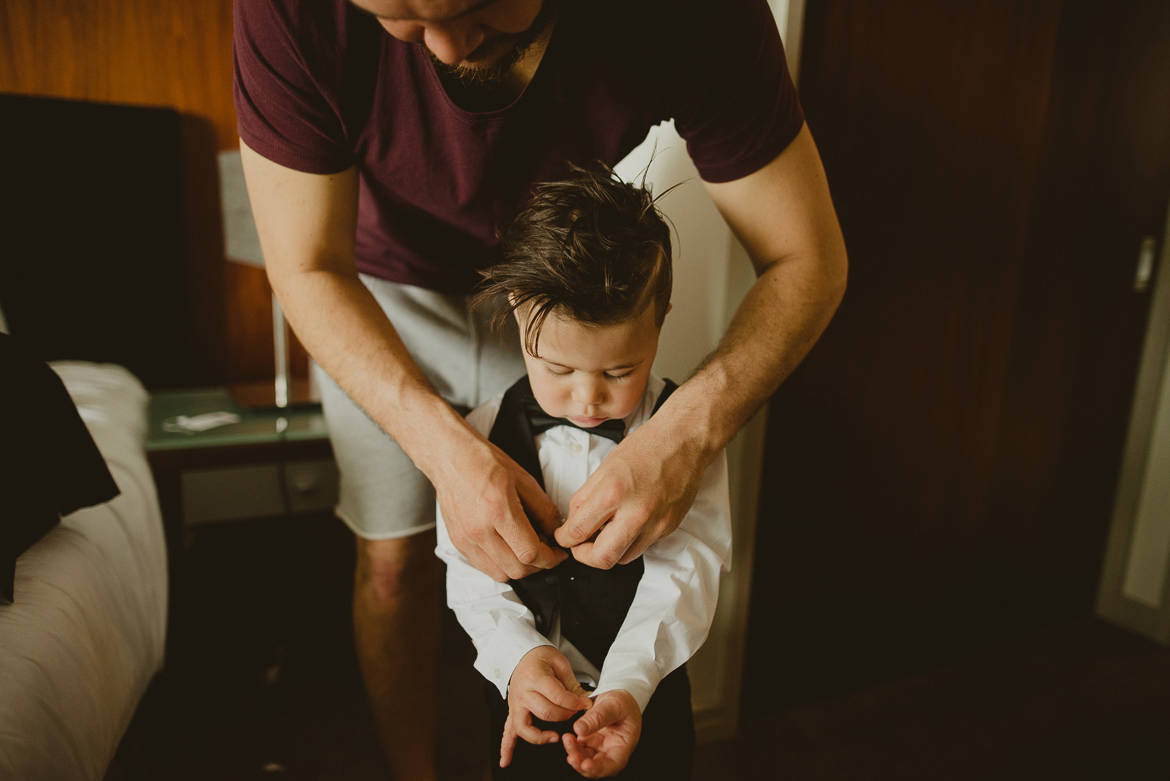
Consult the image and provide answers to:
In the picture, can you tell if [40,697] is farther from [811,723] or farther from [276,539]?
[811,723]

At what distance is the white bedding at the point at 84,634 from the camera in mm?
680

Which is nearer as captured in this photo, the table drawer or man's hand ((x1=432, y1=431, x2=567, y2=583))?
man's hand ((x1=432, y1=431, x2=567, y2=583))

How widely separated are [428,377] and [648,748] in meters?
0.59

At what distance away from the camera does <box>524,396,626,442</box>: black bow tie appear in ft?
2.70

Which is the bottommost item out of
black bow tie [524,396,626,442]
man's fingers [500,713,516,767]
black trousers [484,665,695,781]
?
black trousers [484,665,695,781]

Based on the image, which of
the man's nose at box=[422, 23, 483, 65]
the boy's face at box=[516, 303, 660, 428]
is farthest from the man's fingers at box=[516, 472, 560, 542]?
the man's nose at box=[422, 23, 483, 65]

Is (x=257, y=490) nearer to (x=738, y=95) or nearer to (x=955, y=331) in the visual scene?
(x=738, y=95)

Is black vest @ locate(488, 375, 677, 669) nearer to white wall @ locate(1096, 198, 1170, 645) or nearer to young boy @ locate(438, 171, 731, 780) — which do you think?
young boy @ locate(438, 171, 731, 780)

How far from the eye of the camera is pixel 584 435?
0.83m

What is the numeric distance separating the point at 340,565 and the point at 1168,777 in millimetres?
1994

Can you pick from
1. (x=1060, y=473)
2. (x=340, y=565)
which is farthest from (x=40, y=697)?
(x=1060, y=473)

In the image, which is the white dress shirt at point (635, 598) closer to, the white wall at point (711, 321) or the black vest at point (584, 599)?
the black vest at point (584, 599)

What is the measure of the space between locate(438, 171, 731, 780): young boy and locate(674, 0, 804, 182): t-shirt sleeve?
134 mm

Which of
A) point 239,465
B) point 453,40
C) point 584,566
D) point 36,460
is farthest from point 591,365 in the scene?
point 239,465
